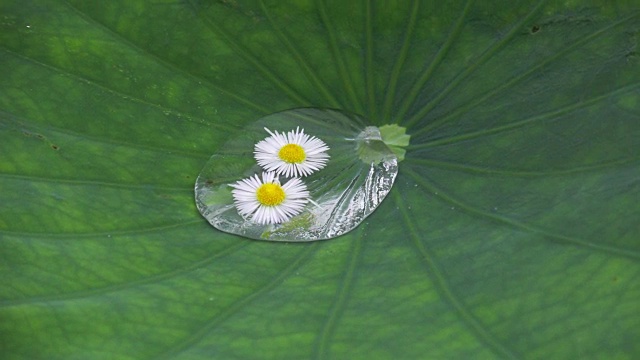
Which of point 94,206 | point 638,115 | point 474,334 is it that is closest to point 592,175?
point 638,115

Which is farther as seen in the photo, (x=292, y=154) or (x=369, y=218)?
(x=292, y=154)

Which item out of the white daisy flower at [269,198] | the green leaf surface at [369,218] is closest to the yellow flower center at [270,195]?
the white daisy flower at [269,198]

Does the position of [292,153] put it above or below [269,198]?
above

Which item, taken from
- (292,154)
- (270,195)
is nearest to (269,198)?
(270,195)

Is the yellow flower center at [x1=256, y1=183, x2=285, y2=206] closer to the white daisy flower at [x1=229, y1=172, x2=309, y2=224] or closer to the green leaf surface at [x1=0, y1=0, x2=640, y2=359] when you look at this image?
the white daisy flower at [x1=229, y1=172, x2=309, y2=224]

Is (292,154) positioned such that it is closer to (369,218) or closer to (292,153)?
(292,153)
